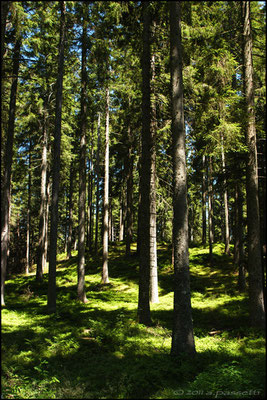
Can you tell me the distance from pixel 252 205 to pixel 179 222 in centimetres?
354

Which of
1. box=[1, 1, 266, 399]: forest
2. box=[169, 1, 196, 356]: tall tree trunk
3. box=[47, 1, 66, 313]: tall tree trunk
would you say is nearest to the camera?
box=[1, 1, 266, 399]: forest

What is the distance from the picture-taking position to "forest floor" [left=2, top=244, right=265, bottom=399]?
486 centimetres

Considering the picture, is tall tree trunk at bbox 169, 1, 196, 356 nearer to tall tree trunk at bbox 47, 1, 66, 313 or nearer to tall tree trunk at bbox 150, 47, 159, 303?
tall tree trunk at bbox 150, 47, 159, 303

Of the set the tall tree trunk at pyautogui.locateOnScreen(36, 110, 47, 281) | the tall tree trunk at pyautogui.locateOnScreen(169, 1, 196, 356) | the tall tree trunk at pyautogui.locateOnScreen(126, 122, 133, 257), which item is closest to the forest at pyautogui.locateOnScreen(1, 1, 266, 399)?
the tall tree trunk at pyautogui.locateOnScreen(169, 1, 196, 356)

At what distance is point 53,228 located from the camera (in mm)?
11836

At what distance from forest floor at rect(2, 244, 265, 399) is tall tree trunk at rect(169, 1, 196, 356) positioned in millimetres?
539

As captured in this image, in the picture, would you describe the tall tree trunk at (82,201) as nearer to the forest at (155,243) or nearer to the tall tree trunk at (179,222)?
the forest at (155,243)

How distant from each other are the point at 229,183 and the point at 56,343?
8586 millimetres

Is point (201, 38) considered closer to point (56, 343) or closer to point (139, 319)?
point (139, 319)

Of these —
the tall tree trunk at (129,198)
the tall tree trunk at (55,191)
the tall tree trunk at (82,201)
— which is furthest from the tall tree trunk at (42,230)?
the tall tree trunk at (55,191)

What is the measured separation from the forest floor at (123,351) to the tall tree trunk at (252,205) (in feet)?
2.64

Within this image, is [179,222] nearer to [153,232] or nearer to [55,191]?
[153,232]

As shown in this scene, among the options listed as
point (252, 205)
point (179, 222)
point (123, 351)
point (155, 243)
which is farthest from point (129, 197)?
point (123, 351)

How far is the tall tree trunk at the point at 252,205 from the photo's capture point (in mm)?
8773
